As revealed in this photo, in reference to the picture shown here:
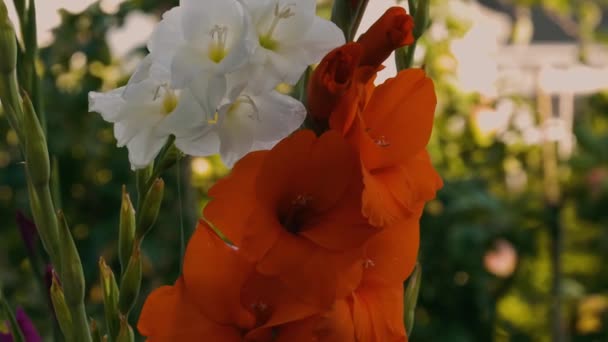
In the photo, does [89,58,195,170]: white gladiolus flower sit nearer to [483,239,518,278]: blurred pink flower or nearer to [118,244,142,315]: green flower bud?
[118,244,142,315]: green flower bud

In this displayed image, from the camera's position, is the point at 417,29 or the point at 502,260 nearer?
the point at 417,29

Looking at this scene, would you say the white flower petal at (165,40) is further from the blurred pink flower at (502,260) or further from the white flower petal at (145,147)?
the blurred pink flower at (502,260)

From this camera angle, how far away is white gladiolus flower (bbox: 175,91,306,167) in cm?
31

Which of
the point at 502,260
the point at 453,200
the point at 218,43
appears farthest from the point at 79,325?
the point at 502,260

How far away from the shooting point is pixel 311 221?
32 cm

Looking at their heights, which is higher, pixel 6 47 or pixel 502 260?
pixel 6 47

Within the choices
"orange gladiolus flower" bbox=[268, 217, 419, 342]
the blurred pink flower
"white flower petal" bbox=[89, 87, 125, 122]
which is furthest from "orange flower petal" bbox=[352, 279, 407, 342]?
the blurred pink flower

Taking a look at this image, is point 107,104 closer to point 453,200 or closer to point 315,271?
point 315,271

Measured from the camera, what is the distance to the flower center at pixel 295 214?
13.1 inches

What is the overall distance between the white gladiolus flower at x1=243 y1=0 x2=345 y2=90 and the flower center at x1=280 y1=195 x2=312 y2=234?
0.16 ft

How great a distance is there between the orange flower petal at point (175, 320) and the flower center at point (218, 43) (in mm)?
76

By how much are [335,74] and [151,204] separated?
0.27ft

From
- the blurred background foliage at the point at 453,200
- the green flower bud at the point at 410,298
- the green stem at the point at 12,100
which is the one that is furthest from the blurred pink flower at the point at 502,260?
the green stem at the point at 12,100

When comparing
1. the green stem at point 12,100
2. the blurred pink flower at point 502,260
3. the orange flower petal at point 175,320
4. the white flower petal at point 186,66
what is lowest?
the blurred pink flower at point 502,260
